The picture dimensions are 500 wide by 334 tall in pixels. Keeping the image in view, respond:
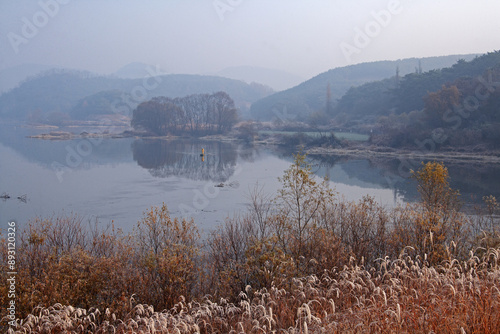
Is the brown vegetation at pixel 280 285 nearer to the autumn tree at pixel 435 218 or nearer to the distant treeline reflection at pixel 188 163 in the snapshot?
the autumn tree at pixel 435 218

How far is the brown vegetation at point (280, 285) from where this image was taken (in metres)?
4.55

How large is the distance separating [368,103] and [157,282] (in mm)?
63776

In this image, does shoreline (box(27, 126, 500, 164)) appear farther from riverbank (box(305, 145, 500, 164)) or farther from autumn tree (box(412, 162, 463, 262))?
autumn tree (box(412, 162, 463, 262))

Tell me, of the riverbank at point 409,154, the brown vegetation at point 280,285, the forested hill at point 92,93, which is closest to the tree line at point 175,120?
the riverbank at point 409,154

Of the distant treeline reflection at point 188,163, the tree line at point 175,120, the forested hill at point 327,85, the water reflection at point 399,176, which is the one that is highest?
the forested hill at point 327,85

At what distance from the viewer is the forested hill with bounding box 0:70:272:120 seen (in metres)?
120

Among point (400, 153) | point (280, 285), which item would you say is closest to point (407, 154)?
point (400, 153)

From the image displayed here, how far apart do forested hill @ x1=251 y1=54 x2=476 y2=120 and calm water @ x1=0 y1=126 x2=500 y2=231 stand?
50155 millimetres

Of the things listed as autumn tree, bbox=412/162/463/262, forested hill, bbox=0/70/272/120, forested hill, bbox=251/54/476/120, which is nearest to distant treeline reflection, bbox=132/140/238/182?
autumn tree, bbox=412/162/463/262

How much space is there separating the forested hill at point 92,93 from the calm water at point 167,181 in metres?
79.1

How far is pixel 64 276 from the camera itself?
730 cm

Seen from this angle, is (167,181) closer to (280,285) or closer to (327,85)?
(280,285)

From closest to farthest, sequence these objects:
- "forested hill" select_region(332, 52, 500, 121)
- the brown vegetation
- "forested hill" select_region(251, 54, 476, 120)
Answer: the brown vegetation, "forested hill" select_region(332, 52, 500, 121), "forested hill" select_region(251, 54, 476, 120)

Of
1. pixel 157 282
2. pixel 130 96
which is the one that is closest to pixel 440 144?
pixel 157 282
